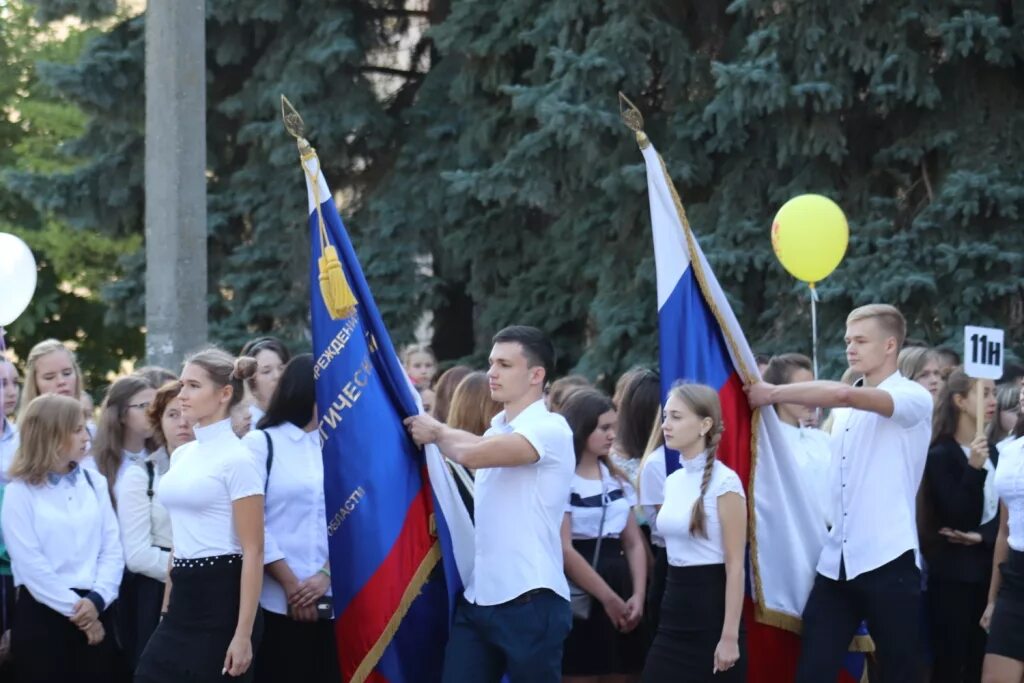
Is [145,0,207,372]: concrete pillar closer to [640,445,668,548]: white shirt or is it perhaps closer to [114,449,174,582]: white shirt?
[114,449,174,582]: white shirt

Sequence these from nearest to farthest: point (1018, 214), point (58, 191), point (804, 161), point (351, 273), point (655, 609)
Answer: point (351, 273) → point (655, 609) → point (1018, 214) → point (804, 161) → point (58, 191)

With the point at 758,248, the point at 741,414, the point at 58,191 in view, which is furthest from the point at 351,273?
the point at 58,191

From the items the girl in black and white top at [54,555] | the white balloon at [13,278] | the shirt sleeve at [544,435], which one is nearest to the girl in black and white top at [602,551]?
the shirt sleeve at [544,435]

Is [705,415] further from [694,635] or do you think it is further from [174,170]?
[174,170]

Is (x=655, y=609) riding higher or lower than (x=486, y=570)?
lower

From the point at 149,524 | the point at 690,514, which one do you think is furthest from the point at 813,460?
the point at 149,524

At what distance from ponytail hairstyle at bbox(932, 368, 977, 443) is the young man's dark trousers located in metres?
1.66

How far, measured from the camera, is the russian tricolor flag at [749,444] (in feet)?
23.5

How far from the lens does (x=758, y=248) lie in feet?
43.1

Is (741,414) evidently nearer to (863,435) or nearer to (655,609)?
(863,435)

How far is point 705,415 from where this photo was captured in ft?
22.1

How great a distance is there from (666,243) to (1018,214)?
620 cm

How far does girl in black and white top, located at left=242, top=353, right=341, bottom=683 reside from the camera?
6.93 meters

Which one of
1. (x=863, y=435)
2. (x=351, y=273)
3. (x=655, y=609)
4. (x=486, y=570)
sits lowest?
(x=655, y=609)
